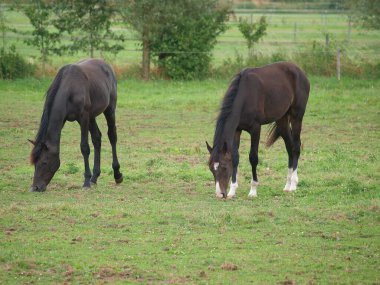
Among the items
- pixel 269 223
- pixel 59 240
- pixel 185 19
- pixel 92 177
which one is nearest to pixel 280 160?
pixel 92 177

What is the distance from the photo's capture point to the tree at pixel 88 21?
28609 mm

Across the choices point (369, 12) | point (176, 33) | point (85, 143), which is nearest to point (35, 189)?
point (85, 143)

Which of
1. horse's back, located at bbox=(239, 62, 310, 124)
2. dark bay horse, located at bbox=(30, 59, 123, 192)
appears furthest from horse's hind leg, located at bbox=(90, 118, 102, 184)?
horse's back, located at bbox=(239, 62, 310, 124)

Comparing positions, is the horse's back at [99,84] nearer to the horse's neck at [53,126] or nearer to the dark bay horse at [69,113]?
the dark bay horse at [69,113]

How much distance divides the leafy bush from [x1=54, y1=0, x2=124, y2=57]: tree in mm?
1573

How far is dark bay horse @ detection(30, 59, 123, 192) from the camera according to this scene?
12.9 m

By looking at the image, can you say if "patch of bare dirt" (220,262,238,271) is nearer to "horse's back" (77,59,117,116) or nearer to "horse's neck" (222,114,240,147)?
"horse's neck" (222,114,240,147)

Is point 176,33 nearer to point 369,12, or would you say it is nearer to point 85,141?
point 369,12

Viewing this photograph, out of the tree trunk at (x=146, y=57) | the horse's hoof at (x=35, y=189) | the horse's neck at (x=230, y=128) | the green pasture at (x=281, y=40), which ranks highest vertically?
the horse's neck at (x=230, y=128)

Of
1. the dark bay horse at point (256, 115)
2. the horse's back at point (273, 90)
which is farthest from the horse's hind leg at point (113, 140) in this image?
the horse's back at point (273, 90)

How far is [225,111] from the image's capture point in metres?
12.6

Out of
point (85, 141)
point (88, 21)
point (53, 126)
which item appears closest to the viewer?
point (53, 126)

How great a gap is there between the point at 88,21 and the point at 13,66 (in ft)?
10.4

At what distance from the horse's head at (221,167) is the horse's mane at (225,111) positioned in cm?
12
